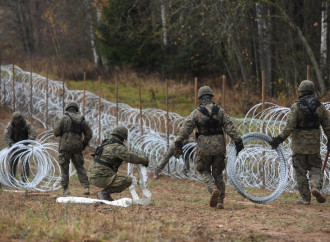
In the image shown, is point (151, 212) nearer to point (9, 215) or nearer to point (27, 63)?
point (9, 215)

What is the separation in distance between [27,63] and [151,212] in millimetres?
25119

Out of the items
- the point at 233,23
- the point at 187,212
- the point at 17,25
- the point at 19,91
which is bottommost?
the point at 187,212

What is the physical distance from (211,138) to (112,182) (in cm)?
181

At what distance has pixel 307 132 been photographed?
347 inches

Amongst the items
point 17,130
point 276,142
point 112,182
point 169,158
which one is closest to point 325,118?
point 276,142

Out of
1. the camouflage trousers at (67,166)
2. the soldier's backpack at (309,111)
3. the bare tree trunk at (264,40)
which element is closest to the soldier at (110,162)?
the camouflage trousers at (67,166)

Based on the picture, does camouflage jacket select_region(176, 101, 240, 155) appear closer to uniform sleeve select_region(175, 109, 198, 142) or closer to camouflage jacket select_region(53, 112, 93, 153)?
uniform sleeve select_region(175, 109, 198, 142)

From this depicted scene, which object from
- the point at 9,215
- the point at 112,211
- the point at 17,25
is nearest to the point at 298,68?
the point at 112,211

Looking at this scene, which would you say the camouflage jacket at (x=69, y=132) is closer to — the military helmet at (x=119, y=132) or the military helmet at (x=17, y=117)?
the military helmet at (x=17, y=117)

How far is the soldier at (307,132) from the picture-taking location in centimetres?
872

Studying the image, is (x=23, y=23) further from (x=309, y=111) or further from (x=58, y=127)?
(x=309, y=111)

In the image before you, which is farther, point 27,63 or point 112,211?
point 27,63

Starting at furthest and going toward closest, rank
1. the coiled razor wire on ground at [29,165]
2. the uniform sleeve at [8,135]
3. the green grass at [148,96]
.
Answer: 1. the green grass at [148,96]
2. the uniform sleeve at [8,135]
3. the coiled razor wire on ground at [29,165]

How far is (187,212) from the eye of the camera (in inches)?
311
